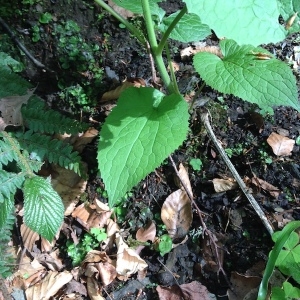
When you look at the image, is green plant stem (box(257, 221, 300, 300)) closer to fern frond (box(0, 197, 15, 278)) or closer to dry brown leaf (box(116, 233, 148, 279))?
dry brown leaf (box(116, 233, 148, 279))

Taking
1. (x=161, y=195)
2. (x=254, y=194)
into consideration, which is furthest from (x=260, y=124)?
(x=161, y=195)

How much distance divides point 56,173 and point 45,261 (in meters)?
0.51

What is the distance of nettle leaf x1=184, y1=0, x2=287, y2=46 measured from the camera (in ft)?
3.38

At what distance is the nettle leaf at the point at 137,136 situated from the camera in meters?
1.58

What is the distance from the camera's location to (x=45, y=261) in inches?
83.5

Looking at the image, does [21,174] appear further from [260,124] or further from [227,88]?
[260,124]

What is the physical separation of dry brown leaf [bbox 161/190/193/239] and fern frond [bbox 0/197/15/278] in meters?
0.81

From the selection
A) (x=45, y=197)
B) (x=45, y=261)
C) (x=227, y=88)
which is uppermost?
(x=227, y=88)

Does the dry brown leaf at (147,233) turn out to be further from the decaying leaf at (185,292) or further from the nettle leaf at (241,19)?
the nettle leaf at (241,19)

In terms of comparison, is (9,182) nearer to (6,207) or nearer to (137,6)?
(6,207)

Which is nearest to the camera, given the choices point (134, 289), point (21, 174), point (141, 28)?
point (21, 174)

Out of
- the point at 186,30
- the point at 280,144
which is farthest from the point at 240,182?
the point at 186,30

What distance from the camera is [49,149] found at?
198 cm

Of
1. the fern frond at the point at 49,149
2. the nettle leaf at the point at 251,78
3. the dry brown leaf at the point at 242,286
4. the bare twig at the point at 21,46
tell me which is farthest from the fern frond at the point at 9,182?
the dry brown leaf at the point at 242,286
